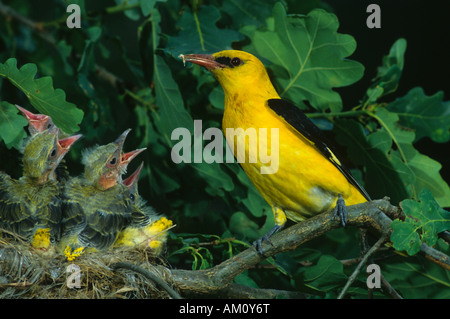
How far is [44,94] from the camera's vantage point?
96.9 inches

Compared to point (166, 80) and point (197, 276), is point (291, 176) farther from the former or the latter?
point (166, 80)

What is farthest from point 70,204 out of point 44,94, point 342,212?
point 342,212

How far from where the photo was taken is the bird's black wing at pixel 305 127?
109 inches

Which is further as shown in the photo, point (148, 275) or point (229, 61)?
point (229, 61)

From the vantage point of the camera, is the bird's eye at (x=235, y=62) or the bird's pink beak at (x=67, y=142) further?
the bird's pink beak at (x=67, y=142)

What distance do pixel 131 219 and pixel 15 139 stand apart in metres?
0.73

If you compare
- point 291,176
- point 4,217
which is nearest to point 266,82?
point 291,176

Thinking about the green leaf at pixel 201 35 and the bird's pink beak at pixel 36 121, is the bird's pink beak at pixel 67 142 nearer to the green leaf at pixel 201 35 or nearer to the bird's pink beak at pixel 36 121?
the bird's pink beak at pixel 36 121

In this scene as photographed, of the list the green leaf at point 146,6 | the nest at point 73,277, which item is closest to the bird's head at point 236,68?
the green leaf at point 146,6

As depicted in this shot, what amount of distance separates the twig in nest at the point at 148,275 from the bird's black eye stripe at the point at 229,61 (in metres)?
1.01

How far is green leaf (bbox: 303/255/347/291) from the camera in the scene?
9.01ft

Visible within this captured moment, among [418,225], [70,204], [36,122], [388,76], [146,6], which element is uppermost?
[146,6]

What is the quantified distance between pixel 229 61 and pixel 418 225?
113 cm

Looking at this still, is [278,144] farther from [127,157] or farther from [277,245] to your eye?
[127,157]
